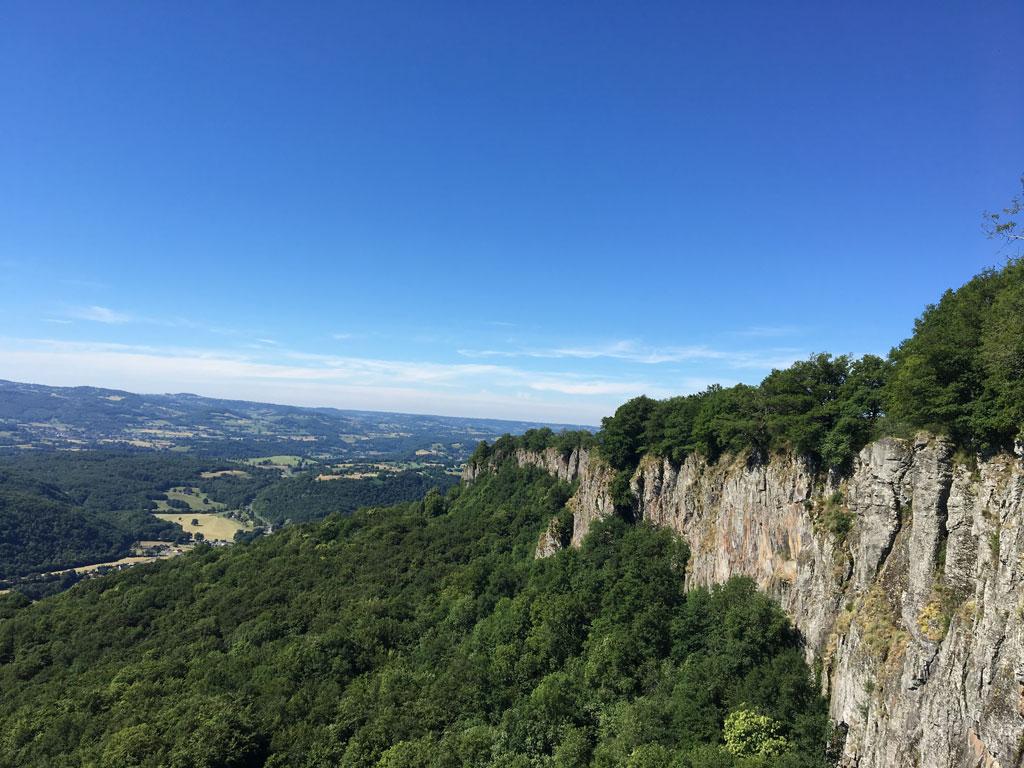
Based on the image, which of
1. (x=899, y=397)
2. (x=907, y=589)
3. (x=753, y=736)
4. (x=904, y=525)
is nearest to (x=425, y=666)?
(x=753, y=736)

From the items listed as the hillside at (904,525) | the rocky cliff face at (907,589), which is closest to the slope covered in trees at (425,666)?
the rocky cliff face at (907,589)

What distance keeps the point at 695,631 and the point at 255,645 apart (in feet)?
174

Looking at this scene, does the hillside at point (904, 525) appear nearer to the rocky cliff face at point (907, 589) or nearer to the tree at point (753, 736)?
the rocky cliff face at point (907, 589)

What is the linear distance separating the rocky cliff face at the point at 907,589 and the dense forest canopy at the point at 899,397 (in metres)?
1.49

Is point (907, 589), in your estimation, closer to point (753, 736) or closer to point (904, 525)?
point (904, 525)

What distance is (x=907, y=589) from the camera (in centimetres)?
2591

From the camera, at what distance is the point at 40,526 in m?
188

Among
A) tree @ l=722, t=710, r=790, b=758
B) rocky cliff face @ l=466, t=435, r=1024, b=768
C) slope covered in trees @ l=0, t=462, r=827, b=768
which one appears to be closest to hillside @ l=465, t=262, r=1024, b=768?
rocky cliff face @ l=466, t=435, r=1024, b=768

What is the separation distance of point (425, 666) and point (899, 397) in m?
50.4

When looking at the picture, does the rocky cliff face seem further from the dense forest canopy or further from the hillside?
the dense forest canopy

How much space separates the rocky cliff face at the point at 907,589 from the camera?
65.5 feet

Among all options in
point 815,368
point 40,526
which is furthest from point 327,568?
point 40,526

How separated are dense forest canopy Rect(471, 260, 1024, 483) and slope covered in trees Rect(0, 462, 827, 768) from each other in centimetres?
1288

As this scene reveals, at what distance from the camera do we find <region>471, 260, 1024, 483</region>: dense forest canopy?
22922 mm
